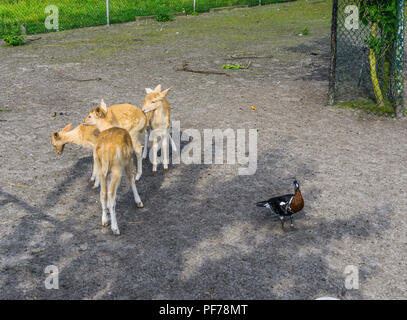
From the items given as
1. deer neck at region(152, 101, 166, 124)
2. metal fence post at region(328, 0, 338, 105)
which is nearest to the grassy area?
metal fence post at region(328, 0, 338, 105)

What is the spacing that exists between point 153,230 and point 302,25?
15.8m

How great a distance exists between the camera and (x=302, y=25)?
19.1m

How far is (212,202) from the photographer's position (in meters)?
6.24

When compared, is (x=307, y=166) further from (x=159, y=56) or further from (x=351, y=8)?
(x=159, y=56)

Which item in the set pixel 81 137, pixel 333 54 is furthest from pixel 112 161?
pixel 333 54

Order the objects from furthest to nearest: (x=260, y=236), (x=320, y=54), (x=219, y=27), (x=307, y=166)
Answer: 1. (x=219, y=27)
2. (x=320, y=54)
3. (x=307, y=166)
4. (x=260, y=236)

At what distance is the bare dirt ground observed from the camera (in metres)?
4.70

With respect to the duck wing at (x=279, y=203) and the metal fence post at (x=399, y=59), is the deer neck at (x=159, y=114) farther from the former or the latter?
the metal fence post at (x=399, y=59)

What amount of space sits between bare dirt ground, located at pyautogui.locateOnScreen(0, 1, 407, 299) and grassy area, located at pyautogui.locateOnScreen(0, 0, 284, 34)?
7239 millimetres

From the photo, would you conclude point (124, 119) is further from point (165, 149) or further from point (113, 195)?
point (113, 195)

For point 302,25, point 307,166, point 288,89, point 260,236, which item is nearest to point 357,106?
point 288,89

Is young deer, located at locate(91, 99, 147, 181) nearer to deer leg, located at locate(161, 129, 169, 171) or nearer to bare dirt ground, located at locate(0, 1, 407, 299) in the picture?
deer leg, located at locate(161, 129, 169, 171)

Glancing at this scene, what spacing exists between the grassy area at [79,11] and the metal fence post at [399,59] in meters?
13.7
